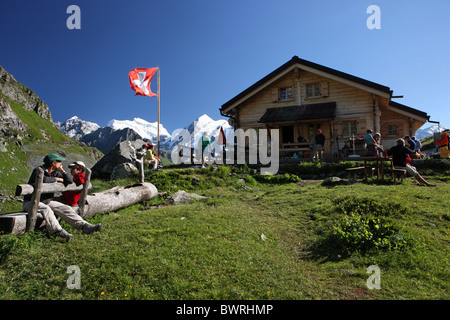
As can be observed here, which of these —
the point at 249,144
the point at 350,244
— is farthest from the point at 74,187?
the point at 249,144

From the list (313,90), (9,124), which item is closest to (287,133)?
(313,90)

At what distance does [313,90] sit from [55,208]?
2097 cm

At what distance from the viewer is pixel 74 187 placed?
19.7ft

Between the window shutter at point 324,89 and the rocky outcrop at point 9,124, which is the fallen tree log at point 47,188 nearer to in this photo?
the window shutter at point 324,89

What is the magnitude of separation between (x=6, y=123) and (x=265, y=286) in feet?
454

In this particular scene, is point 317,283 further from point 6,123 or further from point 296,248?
point 6,123

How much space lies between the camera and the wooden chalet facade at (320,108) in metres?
19.6

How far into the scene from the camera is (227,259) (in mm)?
4543

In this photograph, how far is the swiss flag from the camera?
59.3ft

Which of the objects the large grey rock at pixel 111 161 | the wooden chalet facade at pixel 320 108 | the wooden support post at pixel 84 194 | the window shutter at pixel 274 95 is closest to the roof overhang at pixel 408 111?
the wooden chalet facade at pixel 320 108

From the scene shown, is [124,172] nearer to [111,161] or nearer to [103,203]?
[111,161]

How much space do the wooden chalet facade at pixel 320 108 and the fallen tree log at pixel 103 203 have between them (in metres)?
12.7

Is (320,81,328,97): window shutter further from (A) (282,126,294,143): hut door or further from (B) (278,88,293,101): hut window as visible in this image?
(A) (282,126,294,143): hut door
